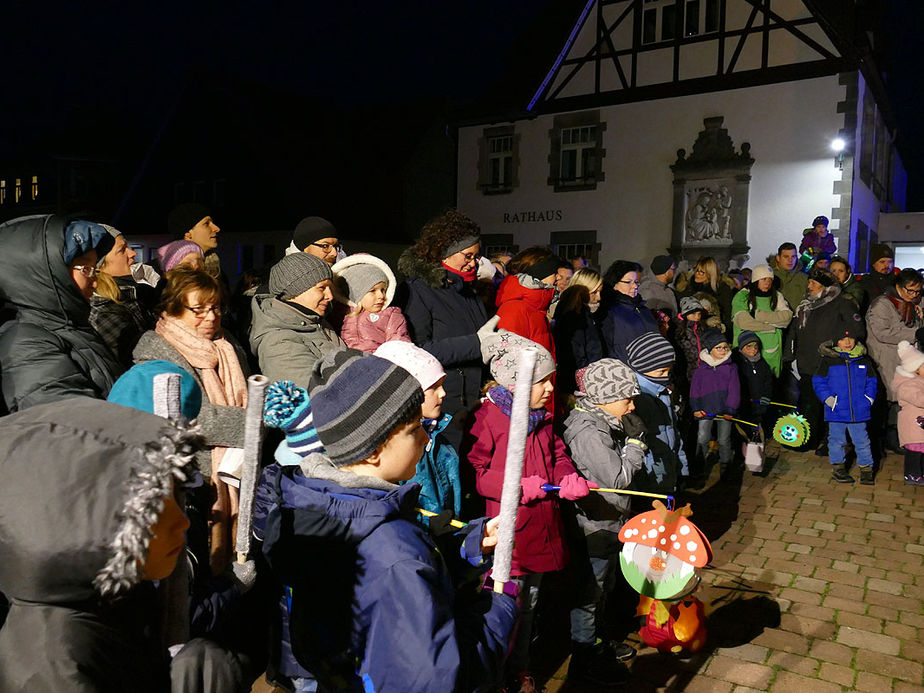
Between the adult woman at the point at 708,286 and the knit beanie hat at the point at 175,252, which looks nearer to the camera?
the knit beanie hat at the point at 175,252

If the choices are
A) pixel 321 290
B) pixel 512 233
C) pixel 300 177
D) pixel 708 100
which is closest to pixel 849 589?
pixel 321 290

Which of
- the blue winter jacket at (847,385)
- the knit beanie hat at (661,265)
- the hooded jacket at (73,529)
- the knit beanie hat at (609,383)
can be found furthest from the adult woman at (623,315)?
the hooded jacket at (73,529)

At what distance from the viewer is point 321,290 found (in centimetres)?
415

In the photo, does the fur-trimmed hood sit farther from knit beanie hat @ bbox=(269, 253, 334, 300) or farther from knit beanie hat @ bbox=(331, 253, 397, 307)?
knit beanie hat @ bbox=(331, 253, 397, 307)

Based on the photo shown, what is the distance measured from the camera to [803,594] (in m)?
4.97

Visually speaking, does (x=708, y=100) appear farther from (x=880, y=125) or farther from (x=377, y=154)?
(x=377, y=154)

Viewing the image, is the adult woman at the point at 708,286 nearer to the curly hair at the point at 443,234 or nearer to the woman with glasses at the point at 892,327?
the woman with glasses at the point at 892,327

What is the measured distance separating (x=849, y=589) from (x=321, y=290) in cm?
422

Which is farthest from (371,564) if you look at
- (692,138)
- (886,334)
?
(692,138)

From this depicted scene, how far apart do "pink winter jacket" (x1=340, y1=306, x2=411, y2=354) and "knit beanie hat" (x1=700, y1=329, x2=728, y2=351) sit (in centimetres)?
426

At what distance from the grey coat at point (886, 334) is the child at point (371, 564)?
27.6 ft

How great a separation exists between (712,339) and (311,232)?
4.60 m

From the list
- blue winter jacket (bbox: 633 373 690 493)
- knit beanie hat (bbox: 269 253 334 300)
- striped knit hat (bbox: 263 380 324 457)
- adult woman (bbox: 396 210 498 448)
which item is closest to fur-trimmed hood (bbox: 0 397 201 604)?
striped knit hat (bbox: 263 380 324 457)

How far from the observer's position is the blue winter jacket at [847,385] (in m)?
7.76
